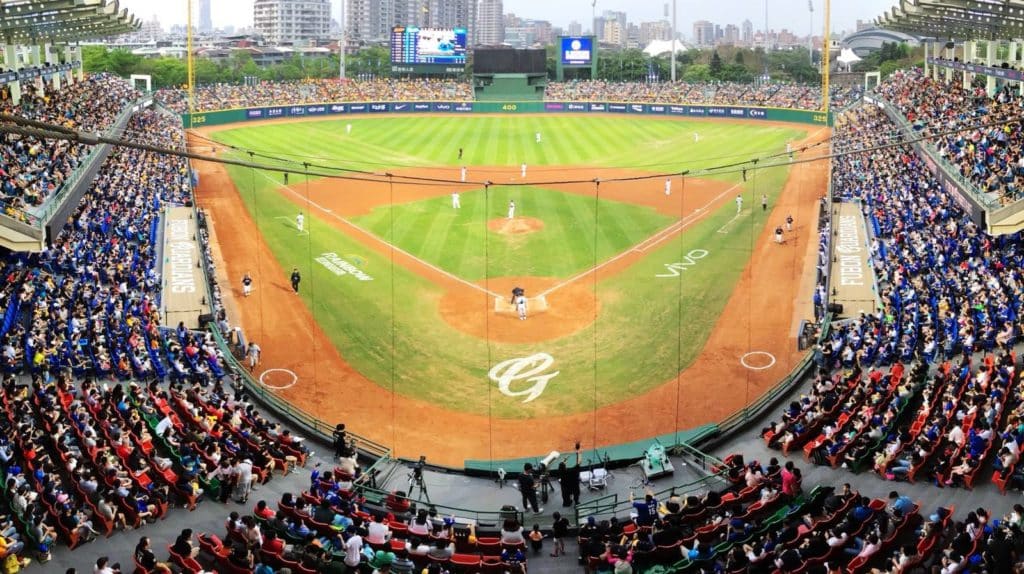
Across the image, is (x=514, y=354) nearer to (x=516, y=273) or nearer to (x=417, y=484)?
(x=516, y=273)

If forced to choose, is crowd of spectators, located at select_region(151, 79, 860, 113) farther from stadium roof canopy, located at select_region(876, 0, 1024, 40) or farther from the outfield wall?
stadium roof canopy, located at select_region(876, 0, 1024, 40)

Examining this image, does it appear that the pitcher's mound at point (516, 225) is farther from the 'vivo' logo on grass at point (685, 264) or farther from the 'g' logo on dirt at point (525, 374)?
the 'g' logo on dirt at point (525, 374)

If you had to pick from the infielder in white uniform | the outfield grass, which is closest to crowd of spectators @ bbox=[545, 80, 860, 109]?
the outfield grass

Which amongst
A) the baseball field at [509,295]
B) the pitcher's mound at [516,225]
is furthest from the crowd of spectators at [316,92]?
the pitcher's mound at [516,225]

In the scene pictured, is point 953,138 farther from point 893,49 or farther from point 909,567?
point 893,49

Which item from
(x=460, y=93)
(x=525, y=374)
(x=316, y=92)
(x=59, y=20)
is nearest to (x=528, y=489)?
(x=525, y=374)

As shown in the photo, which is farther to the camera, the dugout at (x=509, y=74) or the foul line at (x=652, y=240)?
the dugout at (x=509, y=74)

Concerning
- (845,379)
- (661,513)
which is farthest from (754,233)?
(661,513)
